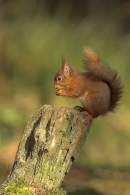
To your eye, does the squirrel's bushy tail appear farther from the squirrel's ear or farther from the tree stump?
the tree stump

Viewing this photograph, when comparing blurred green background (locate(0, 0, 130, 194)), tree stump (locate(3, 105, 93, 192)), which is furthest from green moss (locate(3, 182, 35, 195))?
blurred green background (locate(0, 0, 130, 194))

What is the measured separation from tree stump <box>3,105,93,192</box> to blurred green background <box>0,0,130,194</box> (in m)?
1.06

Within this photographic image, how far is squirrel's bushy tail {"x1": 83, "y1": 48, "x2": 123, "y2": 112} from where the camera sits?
7.18ft

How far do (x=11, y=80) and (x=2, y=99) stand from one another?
189 millimetres

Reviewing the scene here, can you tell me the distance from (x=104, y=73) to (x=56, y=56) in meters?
1.07

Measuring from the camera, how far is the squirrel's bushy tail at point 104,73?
Answer: 2189 mm

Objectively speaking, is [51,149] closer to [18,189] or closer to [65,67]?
[18,189]

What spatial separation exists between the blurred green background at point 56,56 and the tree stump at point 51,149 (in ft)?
3.47

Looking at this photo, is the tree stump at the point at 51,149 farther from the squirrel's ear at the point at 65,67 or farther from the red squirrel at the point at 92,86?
the squirrel's ear at the point at 65,67

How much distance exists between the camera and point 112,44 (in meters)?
3.13

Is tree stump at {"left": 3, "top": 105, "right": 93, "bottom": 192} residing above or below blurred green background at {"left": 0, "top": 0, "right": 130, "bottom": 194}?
below

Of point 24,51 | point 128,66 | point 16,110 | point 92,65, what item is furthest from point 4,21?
point 92,65

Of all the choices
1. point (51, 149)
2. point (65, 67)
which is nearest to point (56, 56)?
point (65, 67)

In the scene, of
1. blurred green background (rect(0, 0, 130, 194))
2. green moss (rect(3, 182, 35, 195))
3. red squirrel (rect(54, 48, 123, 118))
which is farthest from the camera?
blurred green background (rect(0, 0, 130, 194))
